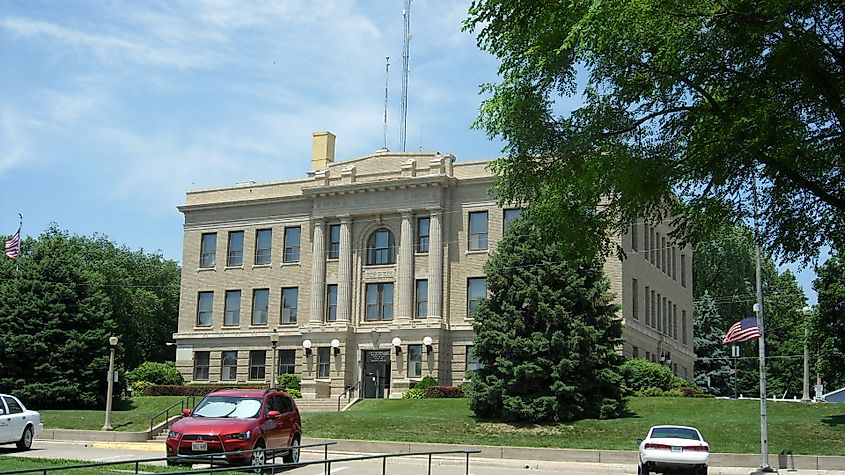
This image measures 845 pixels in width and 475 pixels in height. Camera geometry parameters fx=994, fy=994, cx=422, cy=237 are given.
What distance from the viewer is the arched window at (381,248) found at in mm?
55156

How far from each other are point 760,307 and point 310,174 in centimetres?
3449

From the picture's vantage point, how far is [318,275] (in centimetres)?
5594

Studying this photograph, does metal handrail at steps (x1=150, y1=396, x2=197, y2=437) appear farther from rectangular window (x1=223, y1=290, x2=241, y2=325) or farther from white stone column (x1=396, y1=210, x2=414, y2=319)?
white stone column (x1=396, y1=210, x2=414, y2=319)

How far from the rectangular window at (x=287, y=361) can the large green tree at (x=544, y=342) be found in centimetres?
1839

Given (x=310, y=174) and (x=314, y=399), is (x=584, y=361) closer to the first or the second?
(x=314, y=399)

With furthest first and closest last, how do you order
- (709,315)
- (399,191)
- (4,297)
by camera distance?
(709,315), (399,191), (4,297)

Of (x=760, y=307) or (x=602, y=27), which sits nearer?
(x=602, y=27)

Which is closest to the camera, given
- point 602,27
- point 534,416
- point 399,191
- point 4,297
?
point 602,27

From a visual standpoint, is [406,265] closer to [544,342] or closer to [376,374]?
[376,374]

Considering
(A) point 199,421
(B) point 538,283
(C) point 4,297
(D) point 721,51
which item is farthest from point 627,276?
(D) point 721,51

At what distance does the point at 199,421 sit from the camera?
20.8 meters

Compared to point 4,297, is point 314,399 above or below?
below

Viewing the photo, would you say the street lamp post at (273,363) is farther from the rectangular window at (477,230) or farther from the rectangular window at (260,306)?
the rectangular window at (477,230)

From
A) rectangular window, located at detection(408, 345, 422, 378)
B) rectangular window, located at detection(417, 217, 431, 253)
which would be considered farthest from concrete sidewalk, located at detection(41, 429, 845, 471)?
rectangular window, located at detection(417, 217, 431, 253)
